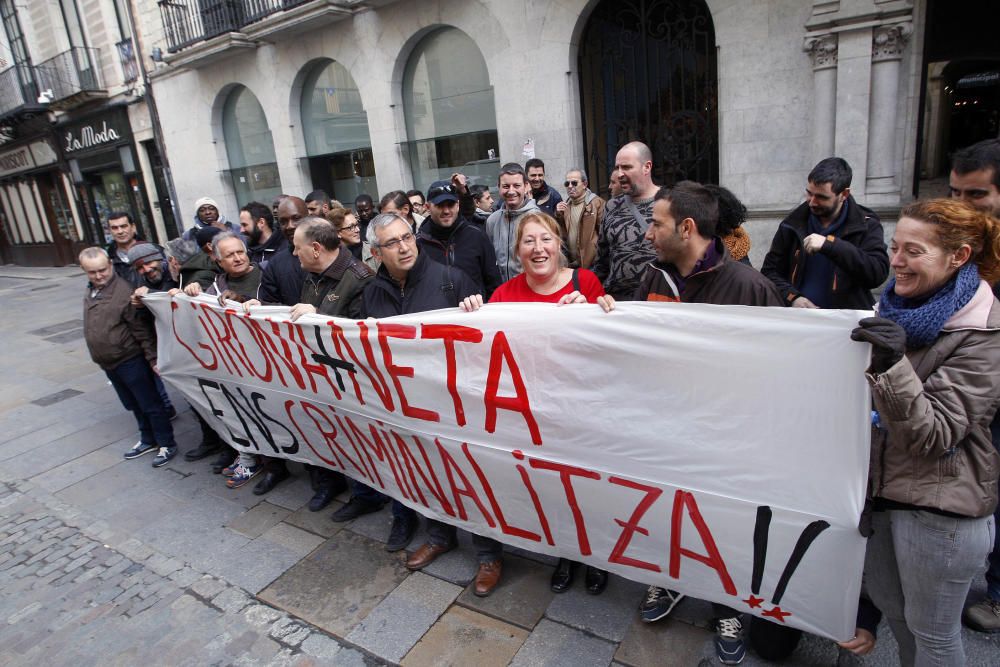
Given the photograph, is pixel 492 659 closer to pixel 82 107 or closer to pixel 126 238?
pixel 126 238

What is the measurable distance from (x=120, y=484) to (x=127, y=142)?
48.4 feet

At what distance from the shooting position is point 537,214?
2867mm

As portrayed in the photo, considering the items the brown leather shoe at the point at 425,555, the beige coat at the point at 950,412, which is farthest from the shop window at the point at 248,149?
the beige coat at the point at 950,412

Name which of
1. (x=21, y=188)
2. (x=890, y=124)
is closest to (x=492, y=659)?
(x=890, y=124)

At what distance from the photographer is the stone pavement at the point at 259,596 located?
8.50 feet

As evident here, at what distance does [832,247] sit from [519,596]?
2.33 m

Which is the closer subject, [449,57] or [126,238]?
[126,238]

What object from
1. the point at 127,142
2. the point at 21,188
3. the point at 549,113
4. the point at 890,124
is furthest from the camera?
the point at 21,188

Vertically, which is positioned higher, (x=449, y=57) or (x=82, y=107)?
(x=82, y=107)

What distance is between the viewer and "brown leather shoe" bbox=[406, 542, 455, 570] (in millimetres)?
3199

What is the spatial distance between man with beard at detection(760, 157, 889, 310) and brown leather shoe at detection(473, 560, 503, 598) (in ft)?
6.56

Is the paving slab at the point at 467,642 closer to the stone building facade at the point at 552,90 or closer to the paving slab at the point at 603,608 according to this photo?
the paving slab at the point at 603,608

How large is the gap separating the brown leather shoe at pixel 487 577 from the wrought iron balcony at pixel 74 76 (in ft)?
60.4

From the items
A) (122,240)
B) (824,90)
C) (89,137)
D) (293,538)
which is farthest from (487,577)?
(89,137)
